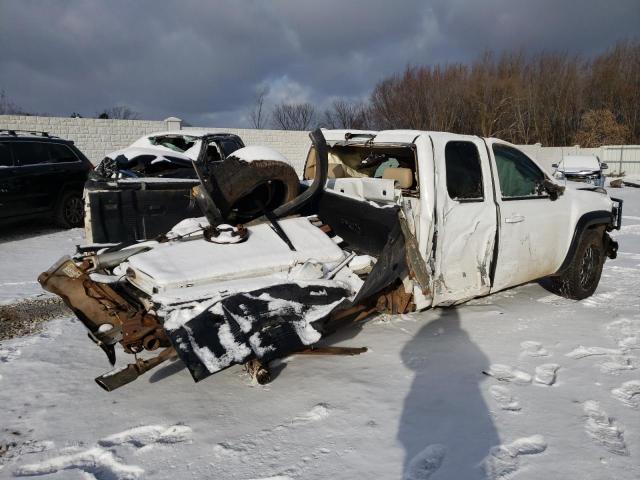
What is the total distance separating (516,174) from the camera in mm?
4840

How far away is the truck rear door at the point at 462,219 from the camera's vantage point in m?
4.12

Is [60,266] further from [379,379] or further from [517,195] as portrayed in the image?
[517,195]

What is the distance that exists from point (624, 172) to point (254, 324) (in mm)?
35806

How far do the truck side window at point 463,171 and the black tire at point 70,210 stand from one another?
775 centimetres

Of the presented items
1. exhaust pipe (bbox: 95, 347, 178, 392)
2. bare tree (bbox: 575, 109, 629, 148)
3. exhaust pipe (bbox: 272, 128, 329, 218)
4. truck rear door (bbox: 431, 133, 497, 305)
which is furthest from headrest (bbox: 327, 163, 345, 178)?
bare tree (bbox: 575, 109, 629, 148)

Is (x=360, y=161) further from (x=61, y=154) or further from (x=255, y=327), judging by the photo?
(x=61, y=154)

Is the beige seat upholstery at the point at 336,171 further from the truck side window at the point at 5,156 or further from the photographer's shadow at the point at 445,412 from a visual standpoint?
the truck side window at the point at 5,156

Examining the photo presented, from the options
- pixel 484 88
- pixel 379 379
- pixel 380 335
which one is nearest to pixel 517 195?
pixel 380 335

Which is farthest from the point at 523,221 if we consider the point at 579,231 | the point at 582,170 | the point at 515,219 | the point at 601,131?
the point at 601,131

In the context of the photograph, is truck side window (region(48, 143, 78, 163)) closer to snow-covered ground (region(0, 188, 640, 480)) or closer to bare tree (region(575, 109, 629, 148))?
snow-covered ground (region(0, 188, 640, 480))

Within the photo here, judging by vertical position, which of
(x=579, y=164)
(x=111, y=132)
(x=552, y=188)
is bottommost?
(x=552, y=188)

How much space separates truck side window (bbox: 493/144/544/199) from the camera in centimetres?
467

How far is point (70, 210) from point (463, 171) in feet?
25.9

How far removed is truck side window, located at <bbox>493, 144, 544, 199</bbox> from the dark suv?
7.93 m
